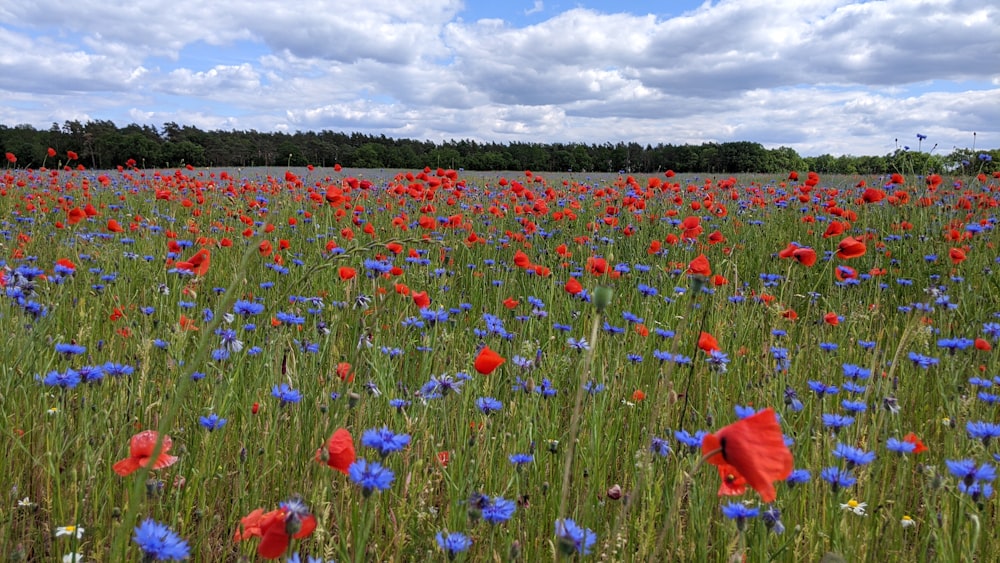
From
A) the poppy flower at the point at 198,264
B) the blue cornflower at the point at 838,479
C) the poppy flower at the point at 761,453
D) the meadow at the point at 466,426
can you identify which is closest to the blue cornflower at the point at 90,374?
the meadow at the point at 466,426

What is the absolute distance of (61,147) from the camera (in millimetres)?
15914

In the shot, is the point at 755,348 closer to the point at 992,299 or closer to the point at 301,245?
the point at 992,299

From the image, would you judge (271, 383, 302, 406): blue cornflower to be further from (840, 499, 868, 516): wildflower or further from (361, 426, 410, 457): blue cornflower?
(840, 499, 868, 516): wildflower

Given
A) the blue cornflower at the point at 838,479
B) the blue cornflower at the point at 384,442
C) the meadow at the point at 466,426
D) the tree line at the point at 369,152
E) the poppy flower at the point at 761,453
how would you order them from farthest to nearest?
the tree line at the point at 369,152 → the blue cornflower at the point at 838,479 → the meadow at the point at 466,426 → the blue cornflower at the point at 384,442 → the poppy flower at the point at 761,453

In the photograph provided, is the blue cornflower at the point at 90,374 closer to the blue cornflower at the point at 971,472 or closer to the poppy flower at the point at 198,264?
the poppy flower at the point at 198,264

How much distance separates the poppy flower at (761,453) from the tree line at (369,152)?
15.8 meters

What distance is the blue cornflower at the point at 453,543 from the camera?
1273 millimetres

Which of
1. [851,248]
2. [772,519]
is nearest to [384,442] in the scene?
[772,519]

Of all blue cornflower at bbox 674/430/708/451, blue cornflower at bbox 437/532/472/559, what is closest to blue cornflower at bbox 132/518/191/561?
blue cornflower at bbox 437/532/472/559

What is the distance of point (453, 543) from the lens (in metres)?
1.33

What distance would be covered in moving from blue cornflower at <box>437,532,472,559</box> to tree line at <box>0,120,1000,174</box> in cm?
1535

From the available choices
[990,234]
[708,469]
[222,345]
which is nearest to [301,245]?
[222,345]

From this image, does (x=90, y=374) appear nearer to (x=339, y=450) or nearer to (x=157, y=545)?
(x=157, y=545)

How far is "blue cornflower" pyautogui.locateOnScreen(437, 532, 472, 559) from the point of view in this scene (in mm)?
1273
